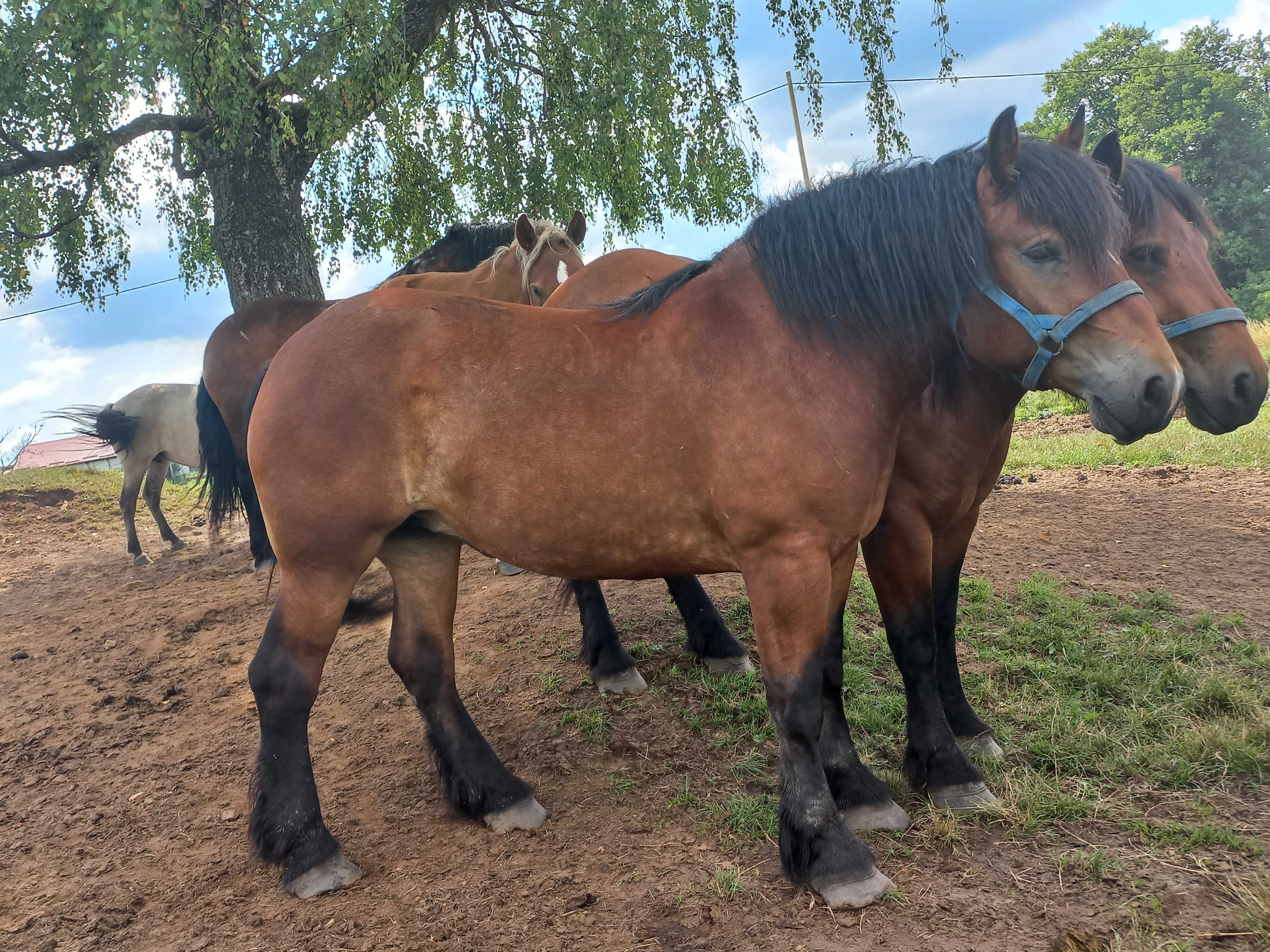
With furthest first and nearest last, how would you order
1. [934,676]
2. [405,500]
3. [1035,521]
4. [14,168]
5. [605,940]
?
[14,168] → [1035,521] → [934,676] → [405,500] → [605,940]

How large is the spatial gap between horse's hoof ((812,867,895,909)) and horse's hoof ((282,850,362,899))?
62.5 inches

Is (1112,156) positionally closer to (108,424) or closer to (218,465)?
(218,465)

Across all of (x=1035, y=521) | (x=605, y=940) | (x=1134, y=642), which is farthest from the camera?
(x=1035, y=521)

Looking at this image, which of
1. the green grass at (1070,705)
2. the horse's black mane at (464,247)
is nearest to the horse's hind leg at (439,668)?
the green grass at (1070,705)

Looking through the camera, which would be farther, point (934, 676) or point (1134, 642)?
point (1134, 642)

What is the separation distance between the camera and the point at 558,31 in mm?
8500

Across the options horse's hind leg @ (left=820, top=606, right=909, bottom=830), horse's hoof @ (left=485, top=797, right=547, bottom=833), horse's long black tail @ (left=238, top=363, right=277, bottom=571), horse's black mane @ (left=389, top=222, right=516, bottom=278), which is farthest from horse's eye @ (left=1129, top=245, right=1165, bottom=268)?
horse's black mane @ (left=389, top=222, right=516, bottom=278)

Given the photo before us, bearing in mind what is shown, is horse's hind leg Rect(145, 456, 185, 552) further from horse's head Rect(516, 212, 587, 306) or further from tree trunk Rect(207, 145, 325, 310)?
horse's head Rect(516, 212, 587, 306)

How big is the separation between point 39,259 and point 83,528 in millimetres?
3463

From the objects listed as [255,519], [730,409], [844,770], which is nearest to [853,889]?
[844,770]

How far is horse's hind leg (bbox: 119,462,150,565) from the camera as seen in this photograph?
8.66 m

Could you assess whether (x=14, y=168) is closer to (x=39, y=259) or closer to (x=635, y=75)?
(x=39, y=259)

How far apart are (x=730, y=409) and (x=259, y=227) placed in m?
7.05

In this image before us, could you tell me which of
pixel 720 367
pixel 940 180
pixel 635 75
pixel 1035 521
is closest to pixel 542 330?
pixel 720 367
